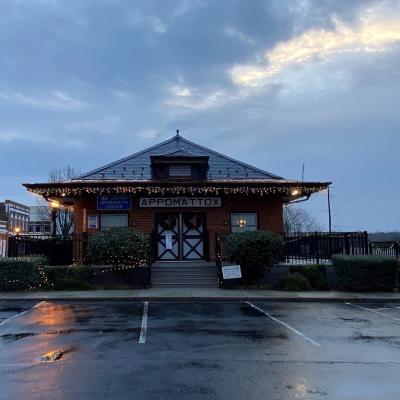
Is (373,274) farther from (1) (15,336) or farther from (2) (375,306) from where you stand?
(1) (15,336)

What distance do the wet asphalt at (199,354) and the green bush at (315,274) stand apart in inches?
195

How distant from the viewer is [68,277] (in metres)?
18.1

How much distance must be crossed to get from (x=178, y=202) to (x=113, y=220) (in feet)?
9.50

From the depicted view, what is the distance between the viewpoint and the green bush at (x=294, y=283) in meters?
17.8

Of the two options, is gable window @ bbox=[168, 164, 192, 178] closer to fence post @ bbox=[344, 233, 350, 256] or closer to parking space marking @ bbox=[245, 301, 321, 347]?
fence post @ bbox=[344, 233, 350, 256]

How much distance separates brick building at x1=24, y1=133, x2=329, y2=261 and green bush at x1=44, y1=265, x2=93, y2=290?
2710 millimetres

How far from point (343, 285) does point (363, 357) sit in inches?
411

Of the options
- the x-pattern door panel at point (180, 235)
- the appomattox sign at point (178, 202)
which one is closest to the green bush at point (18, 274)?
the appomattox sign at point (178, 202)

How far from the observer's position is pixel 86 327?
10.5m

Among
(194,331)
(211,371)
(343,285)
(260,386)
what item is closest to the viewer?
(260,386)

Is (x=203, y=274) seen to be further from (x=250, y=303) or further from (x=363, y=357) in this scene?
(x=363, y=357)

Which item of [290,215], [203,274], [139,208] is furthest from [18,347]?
[290,215]

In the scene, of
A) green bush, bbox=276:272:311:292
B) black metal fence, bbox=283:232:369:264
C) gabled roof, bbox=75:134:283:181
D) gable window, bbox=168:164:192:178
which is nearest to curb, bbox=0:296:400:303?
green bush, bbox=276:272:311:292

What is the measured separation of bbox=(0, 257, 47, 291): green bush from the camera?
17.4 metres
